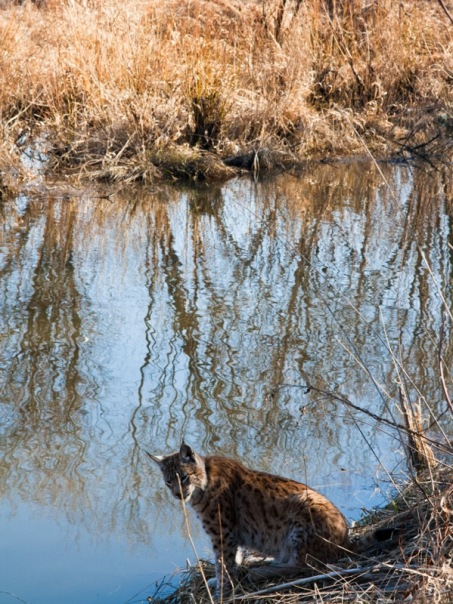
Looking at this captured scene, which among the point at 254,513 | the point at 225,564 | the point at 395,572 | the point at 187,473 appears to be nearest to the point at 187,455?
the point at 187,473

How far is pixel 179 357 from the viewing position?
6551mm

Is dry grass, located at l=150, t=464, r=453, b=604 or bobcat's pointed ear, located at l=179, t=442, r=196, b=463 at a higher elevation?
bobcat's pointed ear, located at l=179, t=442, r=196, b=463

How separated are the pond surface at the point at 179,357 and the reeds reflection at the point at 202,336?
0.02m

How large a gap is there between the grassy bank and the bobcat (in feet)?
25.5

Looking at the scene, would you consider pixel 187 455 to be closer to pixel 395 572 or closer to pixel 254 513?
pixel 254 513

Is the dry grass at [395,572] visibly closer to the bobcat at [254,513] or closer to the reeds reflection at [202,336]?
the bobcat at [254,513]

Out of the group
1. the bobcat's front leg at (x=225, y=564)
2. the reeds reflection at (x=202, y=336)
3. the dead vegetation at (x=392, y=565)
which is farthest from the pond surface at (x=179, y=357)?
the bobcat's front leg at (x=225, y=564)

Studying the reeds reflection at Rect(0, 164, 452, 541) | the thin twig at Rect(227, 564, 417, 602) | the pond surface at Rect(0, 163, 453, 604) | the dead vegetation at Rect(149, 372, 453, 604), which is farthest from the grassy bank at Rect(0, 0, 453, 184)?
the thin twig at Rect(227, 564, 417, 602)

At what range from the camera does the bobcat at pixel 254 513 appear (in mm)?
3783

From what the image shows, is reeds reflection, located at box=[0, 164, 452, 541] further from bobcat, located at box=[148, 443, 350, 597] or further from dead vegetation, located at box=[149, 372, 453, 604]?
bobcat, located at box=[148, 443, 350, 597]

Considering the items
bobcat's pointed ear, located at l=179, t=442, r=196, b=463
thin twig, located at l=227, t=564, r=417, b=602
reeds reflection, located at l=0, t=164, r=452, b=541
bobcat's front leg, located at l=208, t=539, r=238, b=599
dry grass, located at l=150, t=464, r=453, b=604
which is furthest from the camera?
reeds reflection, located at l=0, t=164, r=452, b=541

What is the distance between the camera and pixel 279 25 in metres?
14.7

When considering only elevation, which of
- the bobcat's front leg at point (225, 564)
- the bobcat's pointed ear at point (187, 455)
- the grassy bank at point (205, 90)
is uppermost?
the grassy bank at point (205, 90)

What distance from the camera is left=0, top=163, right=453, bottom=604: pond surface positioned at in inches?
178
